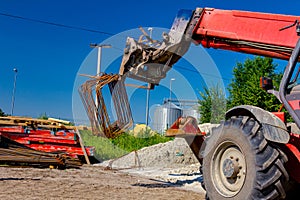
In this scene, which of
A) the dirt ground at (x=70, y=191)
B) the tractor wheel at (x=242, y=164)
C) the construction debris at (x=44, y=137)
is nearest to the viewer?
the tractor wheel at (x=242, y=164)

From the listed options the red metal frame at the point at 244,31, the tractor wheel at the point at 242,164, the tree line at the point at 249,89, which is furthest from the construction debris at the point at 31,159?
the tree line at the point at 249,89

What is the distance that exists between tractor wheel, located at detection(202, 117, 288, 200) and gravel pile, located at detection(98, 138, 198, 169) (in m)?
8.65

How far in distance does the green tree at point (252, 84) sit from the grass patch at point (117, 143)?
18.6 ft

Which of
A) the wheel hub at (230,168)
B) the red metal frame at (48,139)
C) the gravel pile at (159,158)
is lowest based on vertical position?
the wheel hub at (230,168)

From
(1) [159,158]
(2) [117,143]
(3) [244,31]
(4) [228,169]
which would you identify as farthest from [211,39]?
(2) [117,143]

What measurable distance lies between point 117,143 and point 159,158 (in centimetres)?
289

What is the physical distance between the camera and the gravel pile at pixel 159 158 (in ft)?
43.3

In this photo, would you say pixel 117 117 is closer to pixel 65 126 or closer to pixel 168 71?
pixel 168 71

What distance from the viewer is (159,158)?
44.3ft

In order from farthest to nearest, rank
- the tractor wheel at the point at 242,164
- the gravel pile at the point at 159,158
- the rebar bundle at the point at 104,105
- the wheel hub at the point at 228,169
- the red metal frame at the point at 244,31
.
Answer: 1. the gravel pile at the point at 159,158
2. the rebar bundle at the point at 104,105
3. the red metal frame at the point at 244,31
4. the wheel hub at the point at 228,169
5. the tractor wheel at the point at 242,164

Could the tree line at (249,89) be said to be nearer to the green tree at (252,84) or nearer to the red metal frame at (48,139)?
the green tree at (252,84)

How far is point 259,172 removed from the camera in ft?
11.7

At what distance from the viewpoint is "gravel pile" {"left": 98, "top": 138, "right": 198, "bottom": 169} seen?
519 inches

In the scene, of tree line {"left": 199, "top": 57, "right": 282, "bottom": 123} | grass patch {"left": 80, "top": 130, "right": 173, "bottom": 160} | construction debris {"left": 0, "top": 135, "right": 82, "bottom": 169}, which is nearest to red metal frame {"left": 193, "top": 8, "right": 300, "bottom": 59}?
construction debris {"left": 0, "top": 135, "right": 82, "bottom": 169}
